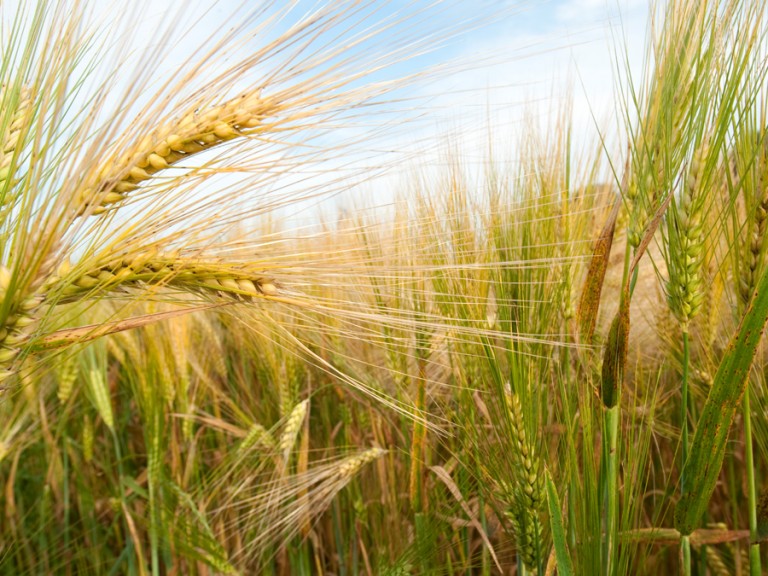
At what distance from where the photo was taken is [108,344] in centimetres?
230

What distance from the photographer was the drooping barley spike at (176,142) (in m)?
0.71

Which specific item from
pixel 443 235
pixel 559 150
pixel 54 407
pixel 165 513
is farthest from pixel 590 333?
pixel 54 407

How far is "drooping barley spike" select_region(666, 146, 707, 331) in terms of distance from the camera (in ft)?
3.07

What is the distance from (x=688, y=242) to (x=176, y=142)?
74 centimetres

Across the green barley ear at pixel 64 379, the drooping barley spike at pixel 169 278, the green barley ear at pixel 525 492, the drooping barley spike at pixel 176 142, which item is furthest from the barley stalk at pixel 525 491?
the green barley ear at pixel 64 379

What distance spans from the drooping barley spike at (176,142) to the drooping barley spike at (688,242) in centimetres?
62

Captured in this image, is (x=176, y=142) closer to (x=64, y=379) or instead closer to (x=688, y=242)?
(x=688, y=242)

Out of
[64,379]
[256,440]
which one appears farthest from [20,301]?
[64,379]

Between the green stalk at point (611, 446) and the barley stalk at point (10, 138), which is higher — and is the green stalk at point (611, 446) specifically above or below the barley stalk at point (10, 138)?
below

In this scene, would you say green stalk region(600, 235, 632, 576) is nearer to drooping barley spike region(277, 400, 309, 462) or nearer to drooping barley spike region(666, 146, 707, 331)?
drooping barley spike region(666, 146, 707, 331)

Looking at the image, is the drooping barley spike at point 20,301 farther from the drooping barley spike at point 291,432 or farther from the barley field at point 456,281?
the drooping barley spike at point 291,432

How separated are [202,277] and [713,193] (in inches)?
31.8

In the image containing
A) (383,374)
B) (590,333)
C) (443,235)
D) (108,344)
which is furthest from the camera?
(108,344)

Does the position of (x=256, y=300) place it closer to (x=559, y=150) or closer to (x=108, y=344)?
(x=559, y=150)
